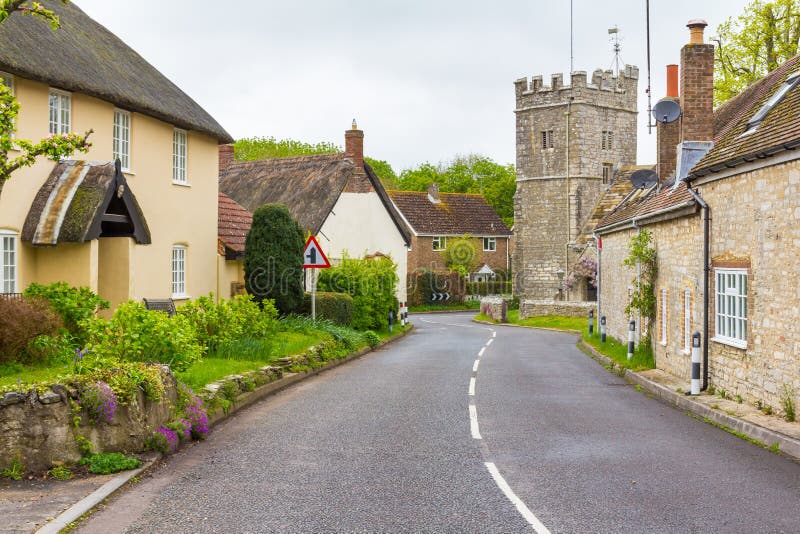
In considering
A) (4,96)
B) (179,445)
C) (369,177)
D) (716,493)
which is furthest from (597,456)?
(369,177)

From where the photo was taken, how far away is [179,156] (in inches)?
939

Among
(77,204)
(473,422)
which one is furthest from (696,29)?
(77,204)

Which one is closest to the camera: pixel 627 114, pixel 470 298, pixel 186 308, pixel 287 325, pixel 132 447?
pixel 132 447

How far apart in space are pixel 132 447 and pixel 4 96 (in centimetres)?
468

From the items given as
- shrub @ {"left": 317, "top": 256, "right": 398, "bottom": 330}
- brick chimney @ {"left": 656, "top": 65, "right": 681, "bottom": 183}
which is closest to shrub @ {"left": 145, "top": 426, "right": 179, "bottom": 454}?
brick chimney @ {"left": 656, "top": 65, "right": 681, "bottom": 183}

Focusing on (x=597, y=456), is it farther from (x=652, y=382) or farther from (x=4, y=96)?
(x=4, y=96)

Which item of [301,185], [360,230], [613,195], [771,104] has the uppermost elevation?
[301,185]

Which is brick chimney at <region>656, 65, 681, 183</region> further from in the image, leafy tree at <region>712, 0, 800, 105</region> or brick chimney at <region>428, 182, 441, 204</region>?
brick chimney at <region>428, 182, 441, 204</region>

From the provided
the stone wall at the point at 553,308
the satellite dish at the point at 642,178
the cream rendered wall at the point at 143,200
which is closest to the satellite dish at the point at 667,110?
the satellite dish at the point at 642,178

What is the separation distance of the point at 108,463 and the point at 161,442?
2.93ft

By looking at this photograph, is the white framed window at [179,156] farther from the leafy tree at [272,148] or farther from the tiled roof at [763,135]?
the leafy tree at [272,148]

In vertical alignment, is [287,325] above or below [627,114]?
below

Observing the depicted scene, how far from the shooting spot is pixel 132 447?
8898 mm

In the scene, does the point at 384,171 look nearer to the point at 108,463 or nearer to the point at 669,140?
the point at 669,140
